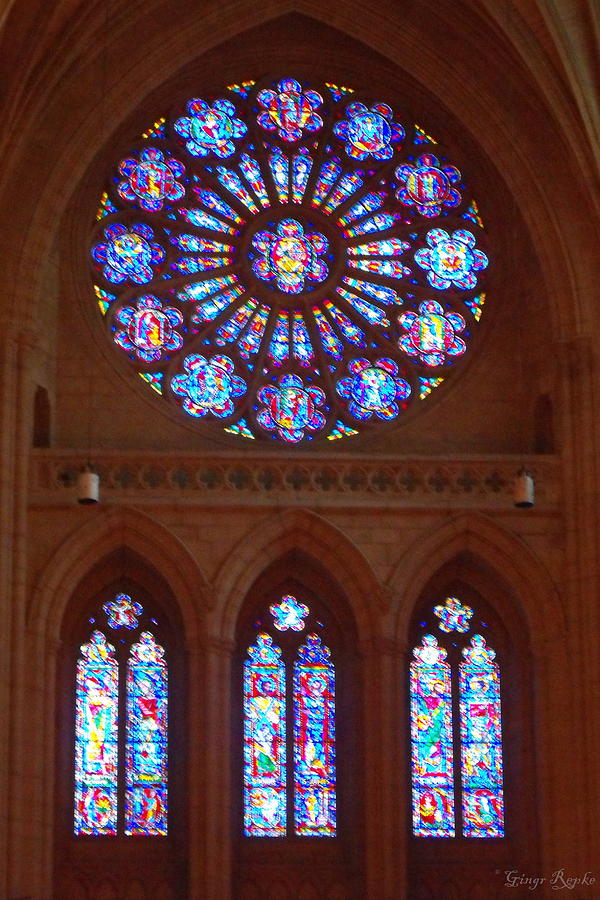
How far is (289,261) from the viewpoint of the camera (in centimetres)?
2614

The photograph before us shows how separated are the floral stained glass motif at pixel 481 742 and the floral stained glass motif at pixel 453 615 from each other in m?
0.19

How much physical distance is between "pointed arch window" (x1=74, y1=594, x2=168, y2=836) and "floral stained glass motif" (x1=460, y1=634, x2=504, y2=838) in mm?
2883

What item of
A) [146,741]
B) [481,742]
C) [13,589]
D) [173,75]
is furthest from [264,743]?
[173,75]

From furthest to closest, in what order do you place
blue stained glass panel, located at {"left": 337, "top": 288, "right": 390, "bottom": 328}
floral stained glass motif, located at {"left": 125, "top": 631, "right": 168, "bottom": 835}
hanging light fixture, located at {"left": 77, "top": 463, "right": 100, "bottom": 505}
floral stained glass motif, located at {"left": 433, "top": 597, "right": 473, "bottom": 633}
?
blue stained glass panel, located at {"left": 337, "top": 288, "right": 390, "bottom": 328}, floral stained glass motif, located at {"left": 433, "top": 597, "right": 473, "bottom": 633}, floral stained glass motif, located at {"left": 125, "top": 631, "right": 168, "bottom": 835}, hanging light fixture, located at {"left": 77, "top": 463, "right": 100, "bottom": 505}

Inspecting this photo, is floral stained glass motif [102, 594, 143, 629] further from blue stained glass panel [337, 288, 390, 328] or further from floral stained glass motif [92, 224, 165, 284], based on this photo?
blue stained glass panel [337, 288, 390, 328]

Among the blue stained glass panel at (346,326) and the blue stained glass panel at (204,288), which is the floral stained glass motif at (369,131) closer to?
the blue stained glass panel at (346,326)

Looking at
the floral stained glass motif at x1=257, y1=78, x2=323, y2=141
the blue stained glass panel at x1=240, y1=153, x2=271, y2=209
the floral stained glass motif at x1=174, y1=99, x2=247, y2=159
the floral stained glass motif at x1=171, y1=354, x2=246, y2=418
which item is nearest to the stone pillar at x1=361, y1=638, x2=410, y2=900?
the floral stained glass motif at x1=171, y1=354, x2=246, y2=418

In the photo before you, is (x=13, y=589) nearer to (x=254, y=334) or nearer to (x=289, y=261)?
(x=254, y=334)

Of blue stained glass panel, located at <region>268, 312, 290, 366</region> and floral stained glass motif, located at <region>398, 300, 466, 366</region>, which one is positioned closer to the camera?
blue stained glass panel, located at <region>268, 312, 290, 366</region>

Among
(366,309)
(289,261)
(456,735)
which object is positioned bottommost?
(456,735)

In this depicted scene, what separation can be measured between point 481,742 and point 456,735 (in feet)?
0.83

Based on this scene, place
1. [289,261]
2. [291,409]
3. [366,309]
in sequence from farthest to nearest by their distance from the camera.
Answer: [289,261] < [366,309] < [291,409]

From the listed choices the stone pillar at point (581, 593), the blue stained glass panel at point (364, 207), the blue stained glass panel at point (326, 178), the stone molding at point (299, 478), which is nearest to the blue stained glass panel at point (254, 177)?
the blue stained glass panel at point (326, 178)

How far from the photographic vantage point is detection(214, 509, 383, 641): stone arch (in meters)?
23.9
